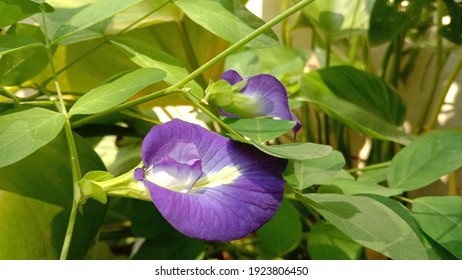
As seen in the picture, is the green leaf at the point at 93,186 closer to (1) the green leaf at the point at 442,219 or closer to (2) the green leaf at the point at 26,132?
(2) the green leaf at the point at 26,132

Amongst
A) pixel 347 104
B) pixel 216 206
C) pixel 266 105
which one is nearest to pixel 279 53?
pixel 347 104

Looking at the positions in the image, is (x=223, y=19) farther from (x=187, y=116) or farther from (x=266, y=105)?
(x=187, y=116)

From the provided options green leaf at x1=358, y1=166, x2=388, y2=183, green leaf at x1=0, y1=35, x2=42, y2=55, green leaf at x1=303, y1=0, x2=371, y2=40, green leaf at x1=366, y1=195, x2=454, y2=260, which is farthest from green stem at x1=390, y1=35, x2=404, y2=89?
green leaf at x1=0, y1=35, x2=42, y2=55

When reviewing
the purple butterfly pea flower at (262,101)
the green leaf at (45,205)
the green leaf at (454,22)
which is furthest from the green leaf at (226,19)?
the green leaf at (454,22)

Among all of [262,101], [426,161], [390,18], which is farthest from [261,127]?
[390,18]

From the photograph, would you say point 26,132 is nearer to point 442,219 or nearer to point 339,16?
point 442,219

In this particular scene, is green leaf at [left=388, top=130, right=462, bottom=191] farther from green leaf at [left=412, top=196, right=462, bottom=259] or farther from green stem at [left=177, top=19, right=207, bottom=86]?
green stem at [left=177, top=19, right=207, bottom=86]
